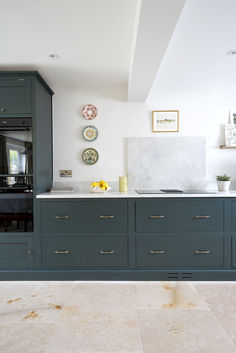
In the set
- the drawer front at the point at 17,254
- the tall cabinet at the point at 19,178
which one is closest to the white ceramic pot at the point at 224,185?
the tall cabinet at the point at 19,178

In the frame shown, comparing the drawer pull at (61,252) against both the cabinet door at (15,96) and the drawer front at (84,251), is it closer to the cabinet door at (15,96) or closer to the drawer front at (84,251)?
the drawer front at (84,251)

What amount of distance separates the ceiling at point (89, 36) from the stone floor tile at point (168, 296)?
7.02ft

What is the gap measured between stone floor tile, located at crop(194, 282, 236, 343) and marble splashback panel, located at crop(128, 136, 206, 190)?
1.27m

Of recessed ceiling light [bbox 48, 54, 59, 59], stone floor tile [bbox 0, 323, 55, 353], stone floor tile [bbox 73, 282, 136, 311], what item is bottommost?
stone floor tile [bbox 73, 282, 136, 311]

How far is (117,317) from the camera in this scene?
2006mm

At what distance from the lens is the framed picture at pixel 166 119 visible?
11.0ft

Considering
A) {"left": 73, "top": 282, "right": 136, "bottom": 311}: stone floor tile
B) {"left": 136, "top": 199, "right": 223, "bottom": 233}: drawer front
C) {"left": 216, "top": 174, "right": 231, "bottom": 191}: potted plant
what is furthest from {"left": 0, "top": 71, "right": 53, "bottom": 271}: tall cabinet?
{"left": 216, "top": 174, "right": 231, "bottom": 191}: potted plant

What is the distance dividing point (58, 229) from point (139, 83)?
181 cm

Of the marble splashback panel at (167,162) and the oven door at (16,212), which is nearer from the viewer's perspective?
the oven door at (16,212)

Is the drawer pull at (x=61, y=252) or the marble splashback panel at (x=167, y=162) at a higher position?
the marble splashback panel at (x=167, y=162)

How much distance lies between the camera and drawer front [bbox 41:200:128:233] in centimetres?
268

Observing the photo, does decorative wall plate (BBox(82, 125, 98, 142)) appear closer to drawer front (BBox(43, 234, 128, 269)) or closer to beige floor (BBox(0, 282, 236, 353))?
drawer front (BBox(43, 234, 128, 269))

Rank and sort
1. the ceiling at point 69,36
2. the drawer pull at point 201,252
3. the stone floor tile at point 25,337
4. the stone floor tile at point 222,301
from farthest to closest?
the drawer pull at point 201,252, the stone floor tile at point 222,301, the ceiling at point 69,36, the stone floor tile at point 25,337

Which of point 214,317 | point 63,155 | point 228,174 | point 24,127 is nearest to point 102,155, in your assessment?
point 63,155
